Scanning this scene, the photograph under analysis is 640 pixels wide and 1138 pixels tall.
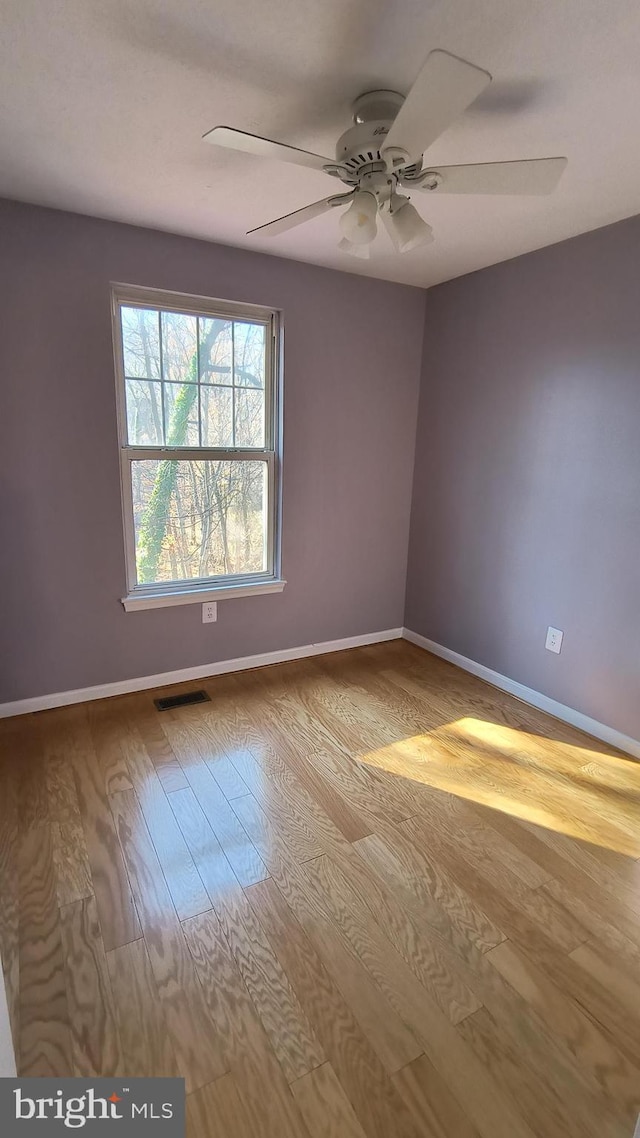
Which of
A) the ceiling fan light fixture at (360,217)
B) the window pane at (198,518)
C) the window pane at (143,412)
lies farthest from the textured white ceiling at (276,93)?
the window pane at (198,518)

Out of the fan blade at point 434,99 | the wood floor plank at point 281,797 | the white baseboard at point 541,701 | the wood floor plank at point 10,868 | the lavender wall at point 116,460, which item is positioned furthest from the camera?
the white baseboard at point 541,701

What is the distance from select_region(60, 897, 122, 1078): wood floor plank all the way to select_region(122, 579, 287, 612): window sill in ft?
4.63

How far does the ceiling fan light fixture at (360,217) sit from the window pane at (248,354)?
4.52 feet

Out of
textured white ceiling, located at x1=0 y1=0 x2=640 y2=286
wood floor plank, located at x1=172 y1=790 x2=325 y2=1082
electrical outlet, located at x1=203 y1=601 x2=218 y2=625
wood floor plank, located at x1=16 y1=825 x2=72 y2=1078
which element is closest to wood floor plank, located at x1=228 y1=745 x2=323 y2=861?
wood floor plank, located at x1=172 y1=790 x2=325 y2=1082

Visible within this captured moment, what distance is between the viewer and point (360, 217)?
56.5 inches

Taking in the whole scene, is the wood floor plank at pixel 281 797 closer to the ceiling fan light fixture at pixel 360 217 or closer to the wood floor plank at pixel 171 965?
the wood floor plank at pixel 171 965

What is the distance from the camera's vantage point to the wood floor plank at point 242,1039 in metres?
1.06

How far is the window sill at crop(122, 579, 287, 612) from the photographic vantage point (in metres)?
2.67

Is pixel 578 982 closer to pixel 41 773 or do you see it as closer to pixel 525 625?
pixel 525 625

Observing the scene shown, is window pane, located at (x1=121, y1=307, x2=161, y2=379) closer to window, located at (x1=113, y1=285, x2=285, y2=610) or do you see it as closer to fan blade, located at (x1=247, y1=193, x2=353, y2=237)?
window, located at (x1=113, y1=285, x2=285, y2=610)

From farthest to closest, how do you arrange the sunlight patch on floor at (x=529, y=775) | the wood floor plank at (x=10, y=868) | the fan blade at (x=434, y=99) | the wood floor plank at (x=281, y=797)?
the sunlight patch on floor at (x=529, y=775) → the wood floor plank at (x=281, y=797) → the wood floor plank at (x=10, y=868) → the fan blade at (x=434, y=99)

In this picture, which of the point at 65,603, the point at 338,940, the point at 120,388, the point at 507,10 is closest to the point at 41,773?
the point at 65,603

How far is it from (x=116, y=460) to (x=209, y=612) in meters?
0.95

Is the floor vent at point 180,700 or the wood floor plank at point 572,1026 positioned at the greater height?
the floor vent at point 180,700
